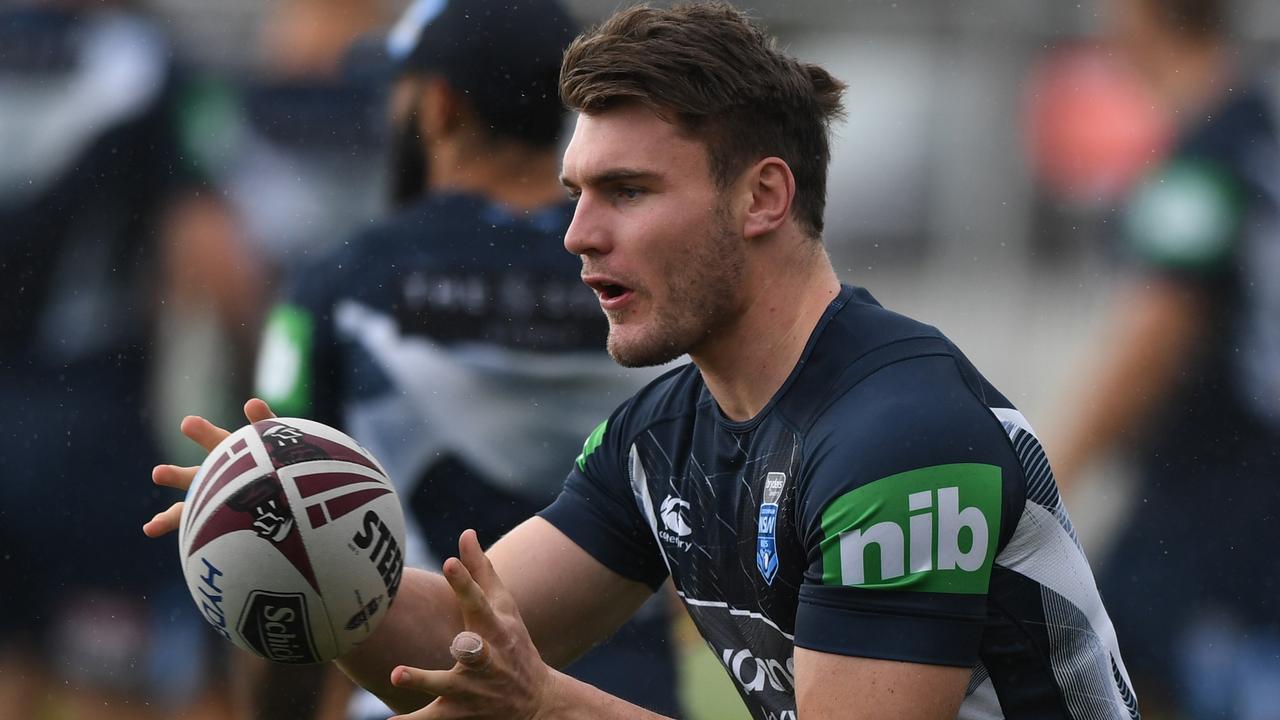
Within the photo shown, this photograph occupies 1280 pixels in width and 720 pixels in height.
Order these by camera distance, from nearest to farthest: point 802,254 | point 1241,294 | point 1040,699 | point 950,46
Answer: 1. point 1040,699
2. point 802,254
3. point 1241,294
4. point 950,46

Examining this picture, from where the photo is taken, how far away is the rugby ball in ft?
9.47

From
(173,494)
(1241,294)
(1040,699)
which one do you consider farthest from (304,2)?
(1040,699)

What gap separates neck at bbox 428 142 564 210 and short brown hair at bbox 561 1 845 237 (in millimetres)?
1607

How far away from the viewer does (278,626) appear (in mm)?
2908

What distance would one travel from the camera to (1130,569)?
19.0ft

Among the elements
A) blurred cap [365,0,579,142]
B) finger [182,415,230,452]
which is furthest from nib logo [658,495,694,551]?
blurred cap [365,0,579,142]

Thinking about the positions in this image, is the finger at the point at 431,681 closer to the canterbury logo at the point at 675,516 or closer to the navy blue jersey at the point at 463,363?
the canterbury logo at the point at 675,516

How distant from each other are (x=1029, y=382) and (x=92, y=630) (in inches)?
→ 155

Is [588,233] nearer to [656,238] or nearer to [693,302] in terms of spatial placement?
[656,238]

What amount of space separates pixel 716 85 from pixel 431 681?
137 cm

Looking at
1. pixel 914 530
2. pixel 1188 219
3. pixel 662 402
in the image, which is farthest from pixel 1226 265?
pixel 914 530

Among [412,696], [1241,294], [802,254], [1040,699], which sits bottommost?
[412,696]

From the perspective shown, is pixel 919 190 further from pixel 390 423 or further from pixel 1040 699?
pixel 1040 699

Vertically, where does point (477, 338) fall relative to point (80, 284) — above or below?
above
